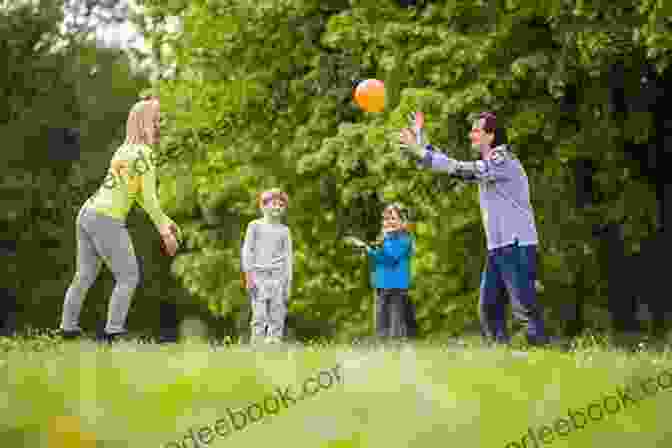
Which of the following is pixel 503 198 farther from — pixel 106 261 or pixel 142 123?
pixel 106 261

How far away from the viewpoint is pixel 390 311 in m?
12.7

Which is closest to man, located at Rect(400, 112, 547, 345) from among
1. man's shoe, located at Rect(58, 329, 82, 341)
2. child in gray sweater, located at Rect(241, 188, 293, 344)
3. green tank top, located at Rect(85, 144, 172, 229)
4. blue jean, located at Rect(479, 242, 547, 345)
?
blue jean, located at Rect(479, 242, 547, 345)

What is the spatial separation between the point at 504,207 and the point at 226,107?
1297 cm

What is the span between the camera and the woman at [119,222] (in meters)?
9.66

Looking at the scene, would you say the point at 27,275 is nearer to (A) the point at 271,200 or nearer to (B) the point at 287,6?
(B) the point at 287,6

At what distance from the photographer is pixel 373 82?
1352 cm

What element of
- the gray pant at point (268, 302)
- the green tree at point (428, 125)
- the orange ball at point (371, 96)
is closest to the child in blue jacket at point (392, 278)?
the gray pant at point (268, 302)

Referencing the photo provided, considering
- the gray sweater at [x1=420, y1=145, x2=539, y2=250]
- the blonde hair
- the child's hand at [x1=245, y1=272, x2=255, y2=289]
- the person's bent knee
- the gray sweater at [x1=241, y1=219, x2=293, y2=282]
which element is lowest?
the child's hand at [x1=245, y1=272, x2=255, y2=289]

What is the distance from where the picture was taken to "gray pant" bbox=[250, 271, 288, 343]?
39.1ft

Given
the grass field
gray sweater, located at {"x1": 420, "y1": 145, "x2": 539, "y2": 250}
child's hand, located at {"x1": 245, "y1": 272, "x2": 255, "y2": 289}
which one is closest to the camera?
the grass field

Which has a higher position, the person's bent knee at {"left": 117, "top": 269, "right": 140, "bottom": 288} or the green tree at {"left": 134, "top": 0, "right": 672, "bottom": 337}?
the green tree at {"left": 134, "top": 0, "right": 672, "bottom": 337}

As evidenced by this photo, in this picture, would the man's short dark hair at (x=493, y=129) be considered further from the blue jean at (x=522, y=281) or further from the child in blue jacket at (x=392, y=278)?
the child in blue jacket at (x=392, y=278)

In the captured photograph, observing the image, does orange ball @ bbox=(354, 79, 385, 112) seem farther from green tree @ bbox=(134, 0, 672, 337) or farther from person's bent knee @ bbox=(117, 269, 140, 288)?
person's bent knee @ bbox=(117, 269, 140, 288)

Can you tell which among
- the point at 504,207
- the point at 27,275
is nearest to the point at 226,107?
the point at 504,207
